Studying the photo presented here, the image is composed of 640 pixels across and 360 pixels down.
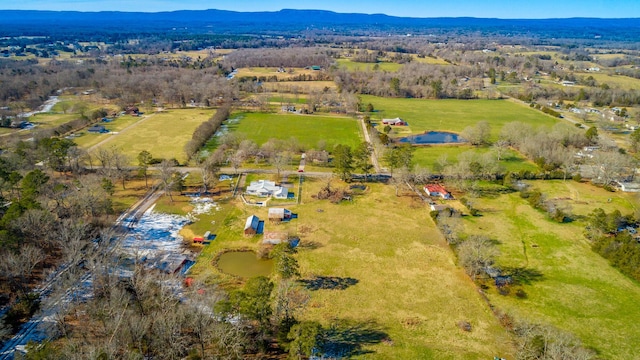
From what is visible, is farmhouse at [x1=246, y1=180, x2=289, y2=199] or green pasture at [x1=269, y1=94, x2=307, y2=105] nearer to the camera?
farmhouse at [x1=246, y1=180, x2=289, y2=199]

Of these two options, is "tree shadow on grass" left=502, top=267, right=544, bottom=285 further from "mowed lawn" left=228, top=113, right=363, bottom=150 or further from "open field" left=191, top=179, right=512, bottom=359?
"mowed lawn" left=228, top=113, right=363, bottom=150

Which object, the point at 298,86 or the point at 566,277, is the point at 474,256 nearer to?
the point at 566,277

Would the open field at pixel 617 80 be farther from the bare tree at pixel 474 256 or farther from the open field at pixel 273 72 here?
the bare tree at pixel 474 256

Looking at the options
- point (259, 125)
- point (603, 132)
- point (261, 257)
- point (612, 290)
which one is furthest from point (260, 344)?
point (603, 132)

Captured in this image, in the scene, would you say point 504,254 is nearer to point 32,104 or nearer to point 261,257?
point 261,257

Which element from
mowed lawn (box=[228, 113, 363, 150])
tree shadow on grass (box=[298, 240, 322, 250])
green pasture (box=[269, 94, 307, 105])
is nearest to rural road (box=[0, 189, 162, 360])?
tree shadow on grass (box=[298, 240, 322, 250])
